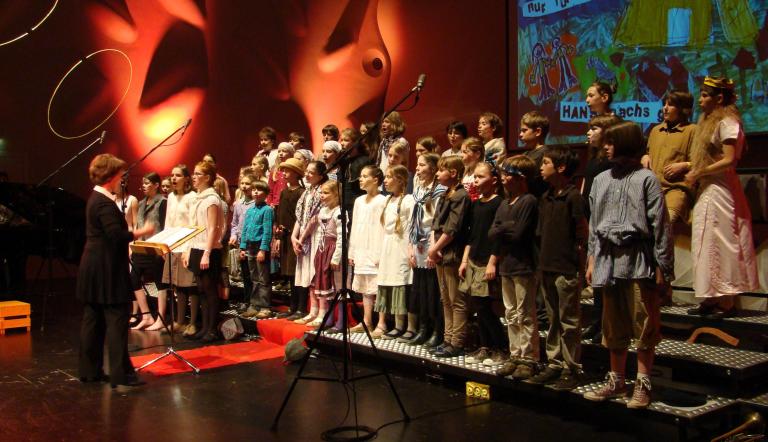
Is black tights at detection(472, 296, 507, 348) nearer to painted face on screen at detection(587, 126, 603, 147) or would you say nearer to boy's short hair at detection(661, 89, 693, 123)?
painted face on screen at detection(587, 126, 603, 147)

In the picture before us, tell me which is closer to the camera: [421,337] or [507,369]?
[507,369]

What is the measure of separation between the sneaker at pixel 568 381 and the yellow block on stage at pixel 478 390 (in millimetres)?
655

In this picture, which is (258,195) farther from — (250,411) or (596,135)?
(596,135)

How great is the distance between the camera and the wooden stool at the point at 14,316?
26.4 feet

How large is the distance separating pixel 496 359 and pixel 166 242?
114 inches

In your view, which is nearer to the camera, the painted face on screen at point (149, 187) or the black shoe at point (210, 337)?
the black shoe at point (210, 337)

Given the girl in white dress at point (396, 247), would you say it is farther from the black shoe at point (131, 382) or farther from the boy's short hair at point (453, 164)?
the black shoe at point (131, 382)

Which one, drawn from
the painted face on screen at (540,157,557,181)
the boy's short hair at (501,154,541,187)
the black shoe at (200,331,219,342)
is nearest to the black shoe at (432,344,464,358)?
the boy's short hair at (501,154,541,187)

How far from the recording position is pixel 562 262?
15.4ft

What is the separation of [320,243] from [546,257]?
9.47 feet

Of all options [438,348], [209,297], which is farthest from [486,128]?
[209,297]

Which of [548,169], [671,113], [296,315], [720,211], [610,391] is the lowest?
[610,391]

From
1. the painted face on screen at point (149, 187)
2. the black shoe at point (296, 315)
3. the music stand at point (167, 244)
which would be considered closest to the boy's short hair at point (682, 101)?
the music stand at point (167, 244)

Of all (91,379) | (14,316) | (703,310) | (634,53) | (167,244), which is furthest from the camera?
(14,316)
